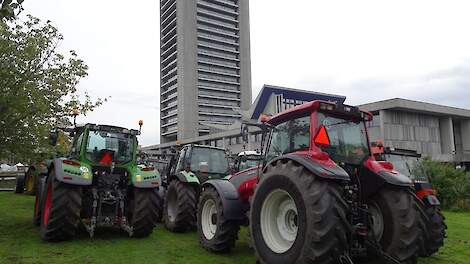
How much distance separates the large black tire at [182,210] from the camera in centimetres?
912

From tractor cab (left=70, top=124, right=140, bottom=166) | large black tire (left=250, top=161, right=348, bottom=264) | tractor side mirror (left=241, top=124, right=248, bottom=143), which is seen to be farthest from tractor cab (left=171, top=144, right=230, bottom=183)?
large black tire (left=250, top=161, right=348, bottom=264)

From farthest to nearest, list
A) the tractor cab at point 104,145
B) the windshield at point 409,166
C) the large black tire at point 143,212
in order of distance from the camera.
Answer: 1. the tractor cab at point 104,145
2. the windshield at point 409,166
3. the large black tire at point 143,212

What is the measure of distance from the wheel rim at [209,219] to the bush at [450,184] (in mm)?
11832

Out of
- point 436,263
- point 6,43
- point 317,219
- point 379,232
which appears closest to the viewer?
point 317,219

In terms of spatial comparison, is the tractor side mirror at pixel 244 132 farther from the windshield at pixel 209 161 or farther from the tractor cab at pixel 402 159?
the windshield at pixel 209 161

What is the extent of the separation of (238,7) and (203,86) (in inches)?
998

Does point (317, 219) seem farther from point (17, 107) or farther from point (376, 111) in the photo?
point (376, 111)

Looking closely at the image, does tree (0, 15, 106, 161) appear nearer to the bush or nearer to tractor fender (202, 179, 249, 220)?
tractor fender (202, 179, 249, 220)

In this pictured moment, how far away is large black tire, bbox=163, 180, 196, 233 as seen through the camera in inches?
359

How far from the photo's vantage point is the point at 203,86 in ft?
348

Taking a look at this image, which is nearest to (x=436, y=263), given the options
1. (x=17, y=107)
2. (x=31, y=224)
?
(x=31, y=224)

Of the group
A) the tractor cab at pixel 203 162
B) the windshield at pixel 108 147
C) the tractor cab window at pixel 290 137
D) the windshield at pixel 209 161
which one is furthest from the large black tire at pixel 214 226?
the windshield at pixel 209 161

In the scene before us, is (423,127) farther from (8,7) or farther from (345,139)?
(8,7)

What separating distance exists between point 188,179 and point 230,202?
2607 mm
